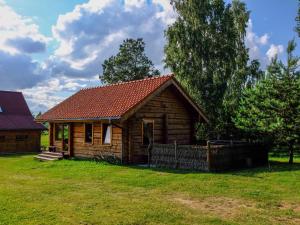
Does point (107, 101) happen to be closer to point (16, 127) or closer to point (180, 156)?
point (180, 156)

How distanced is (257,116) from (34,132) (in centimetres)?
2416

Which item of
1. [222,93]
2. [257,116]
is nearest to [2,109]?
[222,93]

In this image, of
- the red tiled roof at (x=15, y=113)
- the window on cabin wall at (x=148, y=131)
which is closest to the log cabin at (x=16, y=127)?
the red tiled roof at (x=15, y=113)

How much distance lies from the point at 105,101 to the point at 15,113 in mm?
18228

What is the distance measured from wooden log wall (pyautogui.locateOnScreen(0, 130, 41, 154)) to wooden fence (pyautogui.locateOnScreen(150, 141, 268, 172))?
19968 millimetres

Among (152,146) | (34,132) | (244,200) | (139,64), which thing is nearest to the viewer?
(244,200)

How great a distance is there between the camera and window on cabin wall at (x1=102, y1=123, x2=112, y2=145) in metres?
21.7

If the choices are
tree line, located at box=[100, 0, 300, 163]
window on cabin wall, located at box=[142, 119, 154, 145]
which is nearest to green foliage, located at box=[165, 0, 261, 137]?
tree line, located at box=[100, 0, 300, 163]

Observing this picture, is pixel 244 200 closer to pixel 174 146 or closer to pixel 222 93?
pixel 174 146

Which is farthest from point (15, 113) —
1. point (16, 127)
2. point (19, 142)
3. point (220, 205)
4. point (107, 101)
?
point (220, 205)

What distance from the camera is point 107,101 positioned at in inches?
921

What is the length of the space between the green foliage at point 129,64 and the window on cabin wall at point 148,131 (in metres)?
29.9

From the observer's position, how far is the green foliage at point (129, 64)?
51.8 m

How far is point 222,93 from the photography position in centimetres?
3459
